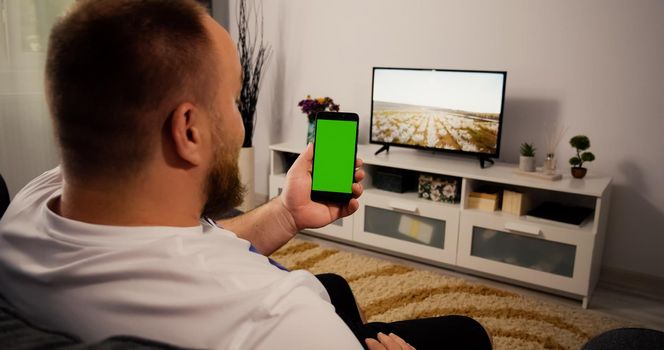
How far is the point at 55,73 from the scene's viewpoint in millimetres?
657

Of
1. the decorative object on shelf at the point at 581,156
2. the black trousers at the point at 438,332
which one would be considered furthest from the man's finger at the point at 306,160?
the decorative object on shelf at the point at 581,156

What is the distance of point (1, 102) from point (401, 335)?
271 centimetres

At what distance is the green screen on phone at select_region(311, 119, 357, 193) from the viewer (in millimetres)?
1308

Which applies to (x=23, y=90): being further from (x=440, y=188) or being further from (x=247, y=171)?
(x=440, y=188)

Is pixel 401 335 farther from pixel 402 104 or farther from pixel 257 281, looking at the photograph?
pixel 402 104

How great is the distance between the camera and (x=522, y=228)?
2.43m

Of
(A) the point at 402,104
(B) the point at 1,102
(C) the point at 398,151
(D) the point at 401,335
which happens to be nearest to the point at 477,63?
(A) the point at 402,104

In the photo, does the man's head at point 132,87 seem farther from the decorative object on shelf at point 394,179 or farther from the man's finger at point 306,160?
the decorative object on shelf at point 394,179

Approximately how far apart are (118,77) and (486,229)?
223 cm

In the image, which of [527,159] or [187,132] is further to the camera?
[527,159]

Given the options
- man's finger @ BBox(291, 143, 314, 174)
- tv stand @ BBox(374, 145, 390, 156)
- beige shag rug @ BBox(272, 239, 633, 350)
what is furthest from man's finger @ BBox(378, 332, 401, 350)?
tv stand @ BBox(374, 145, 390, 156)

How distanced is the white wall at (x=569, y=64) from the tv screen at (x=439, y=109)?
0.79 ft

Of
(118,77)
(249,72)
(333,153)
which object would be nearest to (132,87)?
(118,77)

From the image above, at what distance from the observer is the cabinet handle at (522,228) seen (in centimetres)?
240
